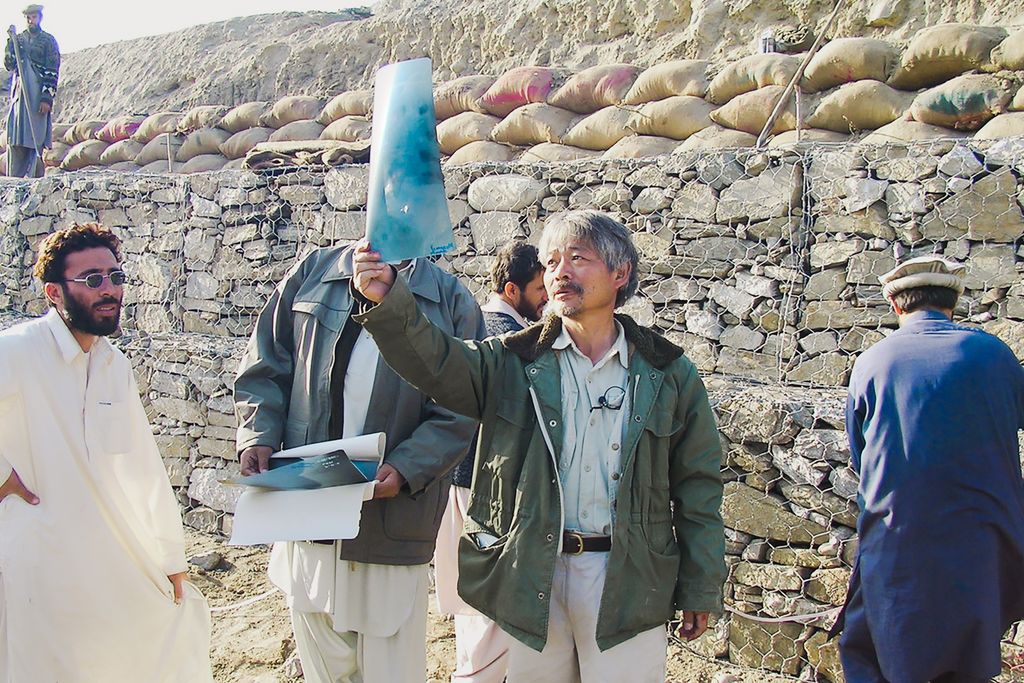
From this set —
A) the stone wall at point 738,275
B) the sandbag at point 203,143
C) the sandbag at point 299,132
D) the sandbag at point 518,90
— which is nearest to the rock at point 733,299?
the stone wall at point 738,275

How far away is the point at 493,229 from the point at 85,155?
879cm

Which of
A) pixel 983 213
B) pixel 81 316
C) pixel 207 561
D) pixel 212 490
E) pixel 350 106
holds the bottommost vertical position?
pixel 207 561

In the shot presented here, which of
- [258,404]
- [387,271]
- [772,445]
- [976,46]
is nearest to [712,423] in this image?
[387,271]

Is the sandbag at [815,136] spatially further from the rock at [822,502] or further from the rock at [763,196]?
the rock at [822,502]

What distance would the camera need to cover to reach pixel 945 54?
5.44 m

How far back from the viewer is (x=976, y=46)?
17.6 feet

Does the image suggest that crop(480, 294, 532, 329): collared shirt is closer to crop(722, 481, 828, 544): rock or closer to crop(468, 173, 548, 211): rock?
crop(722, 481, 828, 544): rock

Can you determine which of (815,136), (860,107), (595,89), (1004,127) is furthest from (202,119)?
(1004,127)

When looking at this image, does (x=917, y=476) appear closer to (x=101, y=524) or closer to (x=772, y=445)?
(x=772, y=445)

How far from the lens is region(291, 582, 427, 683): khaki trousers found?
2451mm

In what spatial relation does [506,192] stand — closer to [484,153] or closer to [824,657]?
[484,153]

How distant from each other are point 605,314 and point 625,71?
554 centimetres

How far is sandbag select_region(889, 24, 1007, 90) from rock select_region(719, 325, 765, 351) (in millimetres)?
2159

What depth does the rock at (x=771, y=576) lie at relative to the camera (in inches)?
138
